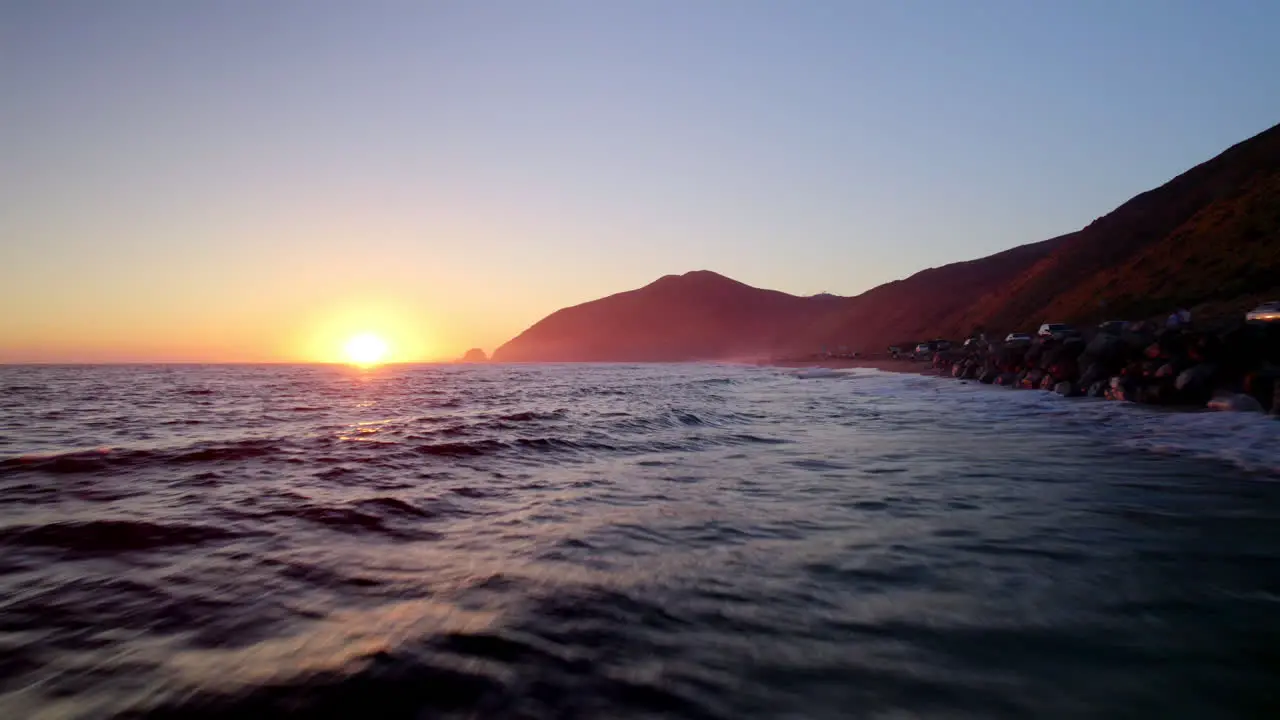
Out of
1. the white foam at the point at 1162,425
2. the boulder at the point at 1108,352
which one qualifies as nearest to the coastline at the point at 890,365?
the boulder at the point at 1108,352

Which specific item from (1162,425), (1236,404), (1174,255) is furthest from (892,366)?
(1162,425)

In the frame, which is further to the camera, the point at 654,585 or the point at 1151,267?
the point at 1151,267

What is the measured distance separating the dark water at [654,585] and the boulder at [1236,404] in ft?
14.9

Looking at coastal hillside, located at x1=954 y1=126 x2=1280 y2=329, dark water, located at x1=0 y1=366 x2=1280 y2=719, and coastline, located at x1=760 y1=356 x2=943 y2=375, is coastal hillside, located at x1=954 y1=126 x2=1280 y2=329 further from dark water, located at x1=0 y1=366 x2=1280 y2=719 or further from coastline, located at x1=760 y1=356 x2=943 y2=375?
dark water, located at x1=0 y1=366 x2=1280 y2=719

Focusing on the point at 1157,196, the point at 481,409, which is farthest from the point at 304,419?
the point at 1157,196

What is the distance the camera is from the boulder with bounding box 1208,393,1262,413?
1455 centimetres

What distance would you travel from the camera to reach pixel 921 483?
349 inches

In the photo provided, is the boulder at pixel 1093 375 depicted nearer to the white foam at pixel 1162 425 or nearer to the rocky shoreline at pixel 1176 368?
the rocky shoreline at pixel 1176 368

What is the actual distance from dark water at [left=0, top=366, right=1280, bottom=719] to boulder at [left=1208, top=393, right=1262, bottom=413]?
14.9 ft

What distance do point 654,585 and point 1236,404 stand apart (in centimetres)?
1717

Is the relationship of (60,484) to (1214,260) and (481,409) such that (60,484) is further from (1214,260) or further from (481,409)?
(1214,260)

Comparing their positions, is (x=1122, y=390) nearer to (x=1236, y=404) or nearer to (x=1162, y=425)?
(x=1236, y=404)

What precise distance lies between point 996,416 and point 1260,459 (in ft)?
27.1

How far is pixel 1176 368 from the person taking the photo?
60.4 feet
